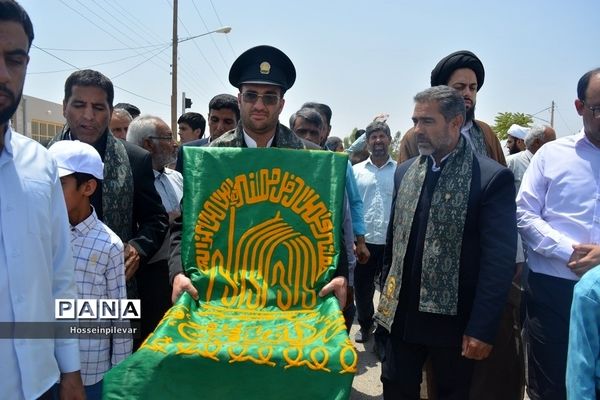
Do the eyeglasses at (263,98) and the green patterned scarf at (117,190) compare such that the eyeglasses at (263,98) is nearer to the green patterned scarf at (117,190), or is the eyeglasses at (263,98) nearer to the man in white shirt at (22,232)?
the green patterned scarf at (117,190)

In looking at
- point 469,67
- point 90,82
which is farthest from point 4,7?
point 469,67

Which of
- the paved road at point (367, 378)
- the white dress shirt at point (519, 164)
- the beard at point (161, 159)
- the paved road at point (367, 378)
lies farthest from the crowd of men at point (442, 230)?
the white dress shirt at point (519, 164)

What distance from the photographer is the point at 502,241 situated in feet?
8.16

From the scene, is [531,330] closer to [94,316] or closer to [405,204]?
[405,204]

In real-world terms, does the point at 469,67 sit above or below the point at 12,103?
above

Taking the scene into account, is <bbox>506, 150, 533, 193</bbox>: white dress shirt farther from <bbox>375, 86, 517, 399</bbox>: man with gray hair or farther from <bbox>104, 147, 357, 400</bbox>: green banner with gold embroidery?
<bbox>104, 147, 357, 400</bbox>: green banner with gold embroidery

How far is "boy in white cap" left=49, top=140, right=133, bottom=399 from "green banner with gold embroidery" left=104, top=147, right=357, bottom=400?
13.3 inches

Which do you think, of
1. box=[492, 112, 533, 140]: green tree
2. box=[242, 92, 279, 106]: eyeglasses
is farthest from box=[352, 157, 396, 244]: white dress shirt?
box=[492, 112, 533, 140]: green tree

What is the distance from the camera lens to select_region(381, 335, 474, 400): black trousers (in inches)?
104

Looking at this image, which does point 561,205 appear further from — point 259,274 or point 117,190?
point 117,190

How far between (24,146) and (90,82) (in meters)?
1.16

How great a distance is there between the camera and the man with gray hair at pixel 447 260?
249 centimetres

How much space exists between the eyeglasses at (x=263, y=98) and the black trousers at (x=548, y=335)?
1.66m

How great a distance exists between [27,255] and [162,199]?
209 centimetres
